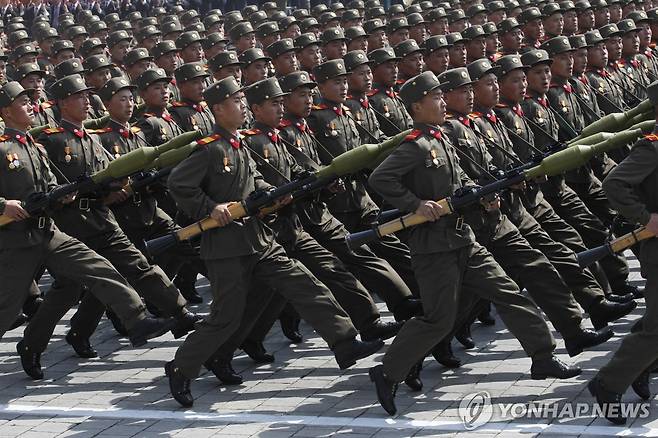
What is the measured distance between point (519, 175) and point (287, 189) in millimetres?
1579

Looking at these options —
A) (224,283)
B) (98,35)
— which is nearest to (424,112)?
(224,283)

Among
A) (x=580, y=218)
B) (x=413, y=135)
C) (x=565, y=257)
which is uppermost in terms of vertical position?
(x=413, y=135)

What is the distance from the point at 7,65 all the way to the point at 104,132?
18.0ft

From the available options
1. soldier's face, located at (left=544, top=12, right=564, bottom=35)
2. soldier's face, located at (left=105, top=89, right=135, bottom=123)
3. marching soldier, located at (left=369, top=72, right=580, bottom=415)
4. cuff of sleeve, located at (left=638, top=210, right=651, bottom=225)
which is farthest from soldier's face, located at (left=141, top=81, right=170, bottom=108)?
soldier's face, located at (left=544, top=12, right=564, bottom=35)

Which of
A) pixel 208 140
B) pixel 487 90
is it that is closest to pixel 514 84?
pixel 487 90

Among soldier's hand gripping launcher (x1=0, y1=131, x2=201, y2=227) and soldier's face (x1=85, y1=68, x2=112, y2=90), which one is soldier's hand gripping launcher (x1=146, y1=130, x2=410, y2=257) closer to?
soldier's hand gripping launcher (x1=0, y1=131, x2=201, y2=227)

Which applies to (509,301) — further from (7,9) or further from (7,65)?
(7,9)

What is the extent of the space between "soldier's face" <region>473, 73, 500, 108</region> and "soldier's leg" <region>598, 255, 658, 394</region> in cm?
250

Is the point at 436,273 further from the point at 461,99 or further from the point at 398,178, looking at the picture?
the point at 461,99

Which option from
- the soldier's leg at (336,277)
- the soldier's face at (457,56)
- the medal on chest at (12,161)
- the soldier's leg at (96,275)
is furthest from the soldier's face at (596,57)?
the medal on chest at (12,161)

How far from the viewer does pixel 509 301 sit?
30.0ft

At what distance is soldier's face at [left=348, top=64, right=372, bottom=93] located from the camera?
12.6 meters

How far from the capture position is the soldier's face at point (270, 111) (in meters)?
10.4

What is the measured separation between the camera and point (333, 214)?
11.3 m
